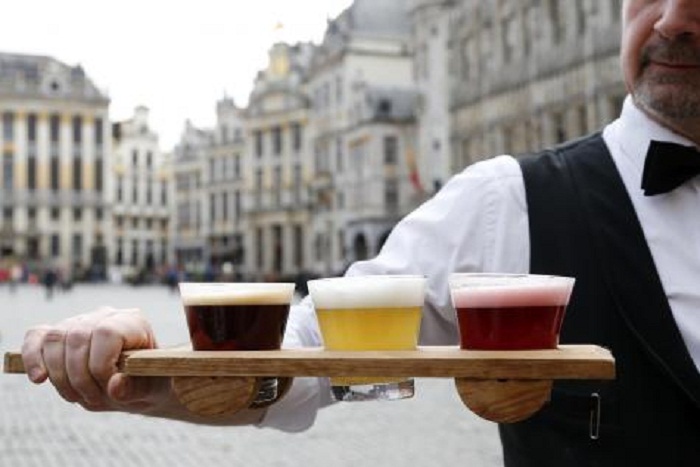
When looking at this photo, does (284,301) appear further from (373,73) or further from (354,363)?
(373,73)

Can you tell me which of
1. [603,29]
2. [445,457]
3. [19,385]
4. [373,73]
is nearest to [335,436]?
[445,457]

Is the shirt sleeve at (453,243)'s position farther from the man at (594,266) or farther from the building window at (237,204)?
the building window at (237,204)

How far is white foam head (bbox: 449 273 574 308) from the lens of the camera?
5.36 ft

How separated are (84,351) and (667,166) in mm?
1136

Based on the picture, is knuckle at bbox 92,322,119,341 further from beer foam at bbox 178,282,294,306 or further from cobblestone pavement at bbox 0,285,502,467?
cobblestone pavement at bbox 0,285,502,467

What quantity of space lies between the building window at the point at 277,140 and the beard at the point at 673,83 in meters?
66.8

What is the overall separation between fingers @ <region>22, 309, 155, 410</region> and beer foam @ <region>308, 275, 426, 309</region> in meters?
0.32

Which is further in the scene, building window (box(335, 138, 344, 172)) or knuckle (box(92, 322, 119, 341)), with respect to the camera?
building window (box(335, 138, 344, 172))

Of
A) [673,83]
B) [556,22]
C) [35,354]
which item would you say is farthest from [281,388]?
[556,22]

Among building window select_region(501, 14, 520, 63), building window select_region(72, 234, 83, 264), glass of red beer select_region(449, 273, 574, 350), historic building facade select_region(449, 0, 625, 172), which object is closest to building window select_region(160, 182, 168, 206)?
building window select_region(72, 234, 83, 264)

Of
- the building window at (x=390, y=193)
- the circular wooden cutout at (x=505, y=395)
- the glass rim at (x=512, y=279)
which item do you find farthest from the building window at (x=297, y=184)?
the circular wooden cutout at (x=505, y=395)

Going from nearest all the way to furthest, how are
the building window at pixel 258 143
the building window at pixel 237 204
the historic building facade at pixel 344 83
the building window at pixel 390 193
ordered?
the building window at pixel 390 193
the historic building facade at pixel 344 83
the building window at pixel 258 143
the building window at pixel 237 204

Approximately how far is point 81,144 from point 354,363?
84008 mm

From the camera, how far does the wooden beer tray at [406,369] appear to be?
1530 mm
